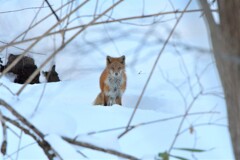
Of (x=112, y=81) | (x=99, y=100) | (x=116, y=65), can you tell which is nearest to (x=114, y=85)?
(x=112, y=81)

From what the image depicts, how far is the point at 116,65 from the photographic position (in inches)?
242

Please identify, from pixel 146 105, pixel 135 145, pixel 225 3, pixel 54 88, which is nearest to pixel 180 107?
pixel 146 105

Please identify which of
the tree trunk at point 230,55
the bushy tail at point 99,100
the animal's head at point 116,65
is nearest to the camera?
the tree trunk at point 230,55

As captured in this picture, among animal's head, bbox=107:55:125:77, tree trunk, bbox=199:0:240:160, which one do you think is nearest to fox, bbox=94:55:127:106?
animal's head, bbox=107:55:125:77

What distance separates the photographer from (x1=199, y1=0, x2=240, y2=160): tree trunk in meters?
0.92

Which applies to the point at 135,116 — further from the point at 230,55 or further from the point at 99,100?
the point at 99,100

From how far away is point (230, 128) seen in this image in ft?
3.42

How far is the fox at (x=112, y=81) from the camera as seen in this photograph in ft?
20.0

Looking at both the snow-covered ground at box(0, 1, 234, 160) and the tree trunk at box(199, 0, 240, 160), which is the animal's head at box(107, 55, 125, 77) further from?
the tree trunk at box(199, 0, 240, 160)

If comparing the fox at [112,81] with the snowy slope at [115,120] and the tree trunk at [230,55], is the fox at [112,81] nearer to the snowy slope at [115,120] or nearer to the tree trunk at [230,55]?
the snowy slope at [115,120]

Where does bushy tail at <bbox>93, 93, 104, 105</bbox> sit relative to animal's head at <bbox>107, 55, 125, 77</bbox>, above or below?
below

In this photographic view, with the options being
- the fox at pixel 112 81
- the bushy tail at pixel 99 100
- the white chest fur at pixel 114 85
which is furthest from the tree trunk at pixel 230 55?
the white chest fur at pixel 114 85

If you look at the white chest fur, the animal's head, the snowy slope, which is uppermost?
the animal's head

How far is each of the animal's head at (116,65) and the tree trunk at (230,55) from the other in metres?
4.98
